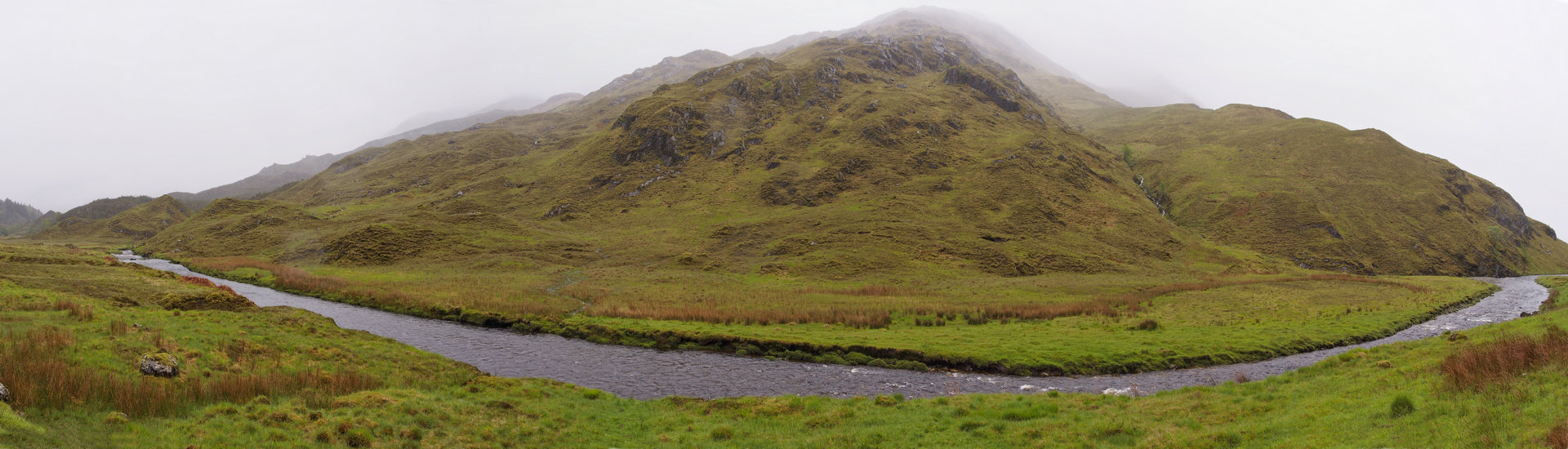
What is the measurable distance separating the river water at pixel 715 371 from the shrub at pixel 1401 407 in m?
12.7

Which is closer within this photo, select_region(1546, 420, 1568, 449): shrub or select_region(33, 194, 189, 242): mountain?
select_region(1546, 420, 1568, 449): shrub

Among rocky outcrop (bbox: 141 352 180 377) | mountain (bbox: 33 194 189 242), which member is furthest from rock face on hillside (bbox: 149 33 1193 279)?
rocky outcrop (bbox: 141 352 180 377)

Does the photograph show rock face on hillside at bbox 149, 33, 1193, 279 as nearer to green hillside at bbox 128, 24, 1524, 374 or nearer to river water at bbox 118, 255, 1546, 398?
green hillside at bbox 128, 24, 1524, 374

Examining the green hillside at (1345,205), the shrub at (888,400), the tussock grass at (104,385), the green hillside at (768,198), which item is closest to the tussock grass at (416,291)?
the green hillside at (768,198)

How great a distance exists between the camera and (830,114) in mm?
163125

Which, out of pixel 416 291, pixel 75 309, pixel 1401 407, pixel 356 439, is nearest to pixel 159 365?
pixel 356 439

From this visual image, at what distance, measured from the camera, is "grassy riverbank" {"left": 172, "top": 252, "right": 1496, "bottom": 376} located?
37531 mm

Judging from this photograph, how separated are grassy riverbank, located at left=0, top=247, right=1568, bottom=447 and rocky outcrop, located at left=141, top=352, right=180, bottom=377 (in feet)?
1.23

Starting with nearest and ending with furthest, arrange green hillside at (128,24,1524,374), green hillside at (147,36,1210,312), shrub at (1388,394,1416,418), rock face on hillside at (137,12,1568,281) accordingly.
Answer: shrub at (1388,394,1416,418), green hillside at (128,24,1524,374), green hillside at (147,36,1210,312), rock face on hillside at (137,12,1568,281)

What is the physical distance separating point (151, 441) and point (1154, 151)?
19661 cm

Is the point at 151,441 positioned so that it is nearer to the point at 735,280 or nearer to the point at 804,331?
the point at 804,331

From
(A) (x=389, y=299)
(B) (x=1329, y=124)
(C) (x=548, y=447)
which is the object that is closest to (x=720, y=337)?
(C) (x=548, y=447)

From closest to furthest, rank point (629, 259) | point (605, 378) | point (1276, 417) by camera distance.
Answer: point (1276, 417) < point (605, 378) < point (629, 259)

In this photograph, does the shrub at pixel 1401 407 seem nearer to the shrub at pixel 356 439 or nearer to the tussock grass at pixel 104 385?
the shrub at pixel 356 439
